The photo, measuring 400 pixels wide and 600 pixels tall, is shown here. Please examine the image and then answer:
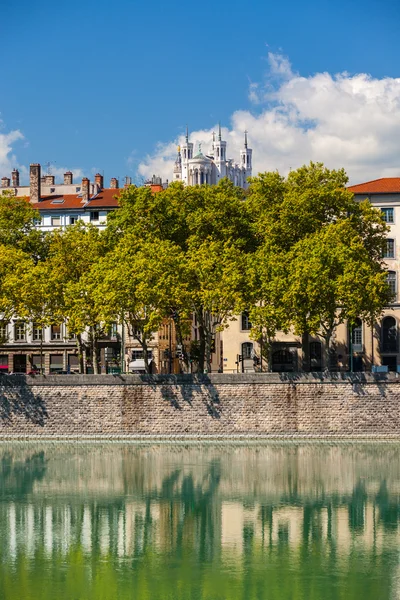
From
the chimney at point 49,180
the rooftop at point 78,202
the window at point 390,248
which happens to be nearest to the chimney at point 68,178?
the chimney at point 49,180

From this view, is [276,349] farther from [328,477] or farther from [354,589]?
[354,589]

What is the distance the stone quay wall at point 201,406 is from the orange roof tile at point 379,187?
23643 mm

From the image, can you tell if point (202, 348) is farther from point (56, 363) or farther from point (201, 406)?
point (56, 363)

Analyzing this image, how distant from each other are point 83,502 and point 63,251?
108 ft

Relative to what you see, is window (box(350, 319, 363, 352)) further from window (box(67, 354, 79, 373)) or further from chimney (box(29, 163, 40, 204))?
chimney (box(29, 163, 40, 204))

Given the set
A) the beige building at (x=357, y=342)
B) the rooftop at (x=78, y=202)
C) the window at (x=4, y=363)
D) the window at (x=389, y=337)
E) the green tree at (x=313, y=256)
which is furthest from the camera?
the rooftop at (x=78, y=202)

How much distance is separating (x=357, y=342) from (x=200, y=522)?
153ft

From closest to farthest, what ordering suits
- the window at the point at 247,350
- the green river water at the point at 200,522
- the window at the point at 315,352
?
the green river water at the point at 200,522
the window at the point at 247,350
the window at the point at 315,352

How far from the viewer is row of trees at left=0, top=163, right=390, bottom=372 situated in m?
74.6

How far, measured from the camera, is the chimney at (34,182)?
376 ft

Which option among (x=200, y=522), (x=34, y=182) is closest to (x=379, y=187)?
(x=34, y=182)

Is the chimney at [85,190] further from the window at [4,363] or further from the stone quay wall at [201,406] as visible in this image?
the stone quay wall at [201,406]

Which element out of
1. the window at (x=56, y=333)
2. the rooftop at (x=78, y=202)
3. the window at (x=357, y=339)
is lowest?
the window at (x=357, y=339)

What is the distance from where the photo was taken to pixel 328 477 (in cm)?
5891
